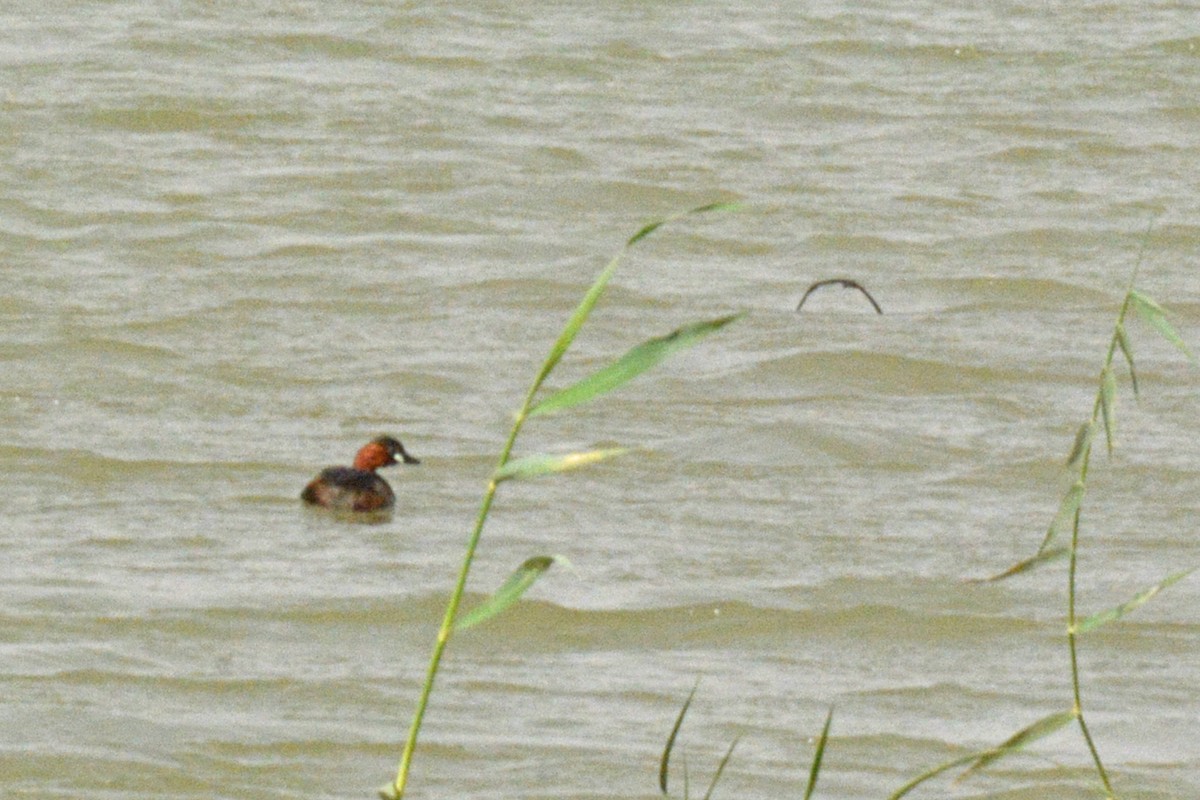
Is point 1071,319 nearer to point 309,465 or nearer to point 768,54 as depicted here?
point 309,465

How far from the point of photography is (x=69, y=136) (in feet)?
42.4

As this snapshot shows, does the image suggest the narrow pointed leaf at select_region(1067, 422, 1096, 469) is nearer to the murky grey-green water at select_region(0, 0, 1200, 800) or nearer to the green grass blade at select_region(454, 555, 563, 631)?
the green grass blade at select_region(454, 555, 563, 631)

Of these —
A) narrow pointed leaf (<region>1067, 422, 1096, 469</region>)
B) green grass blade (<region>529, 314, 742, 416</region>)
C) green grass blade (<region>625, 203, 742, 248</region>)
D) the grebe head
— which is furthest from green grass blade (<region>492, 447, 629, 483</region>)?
the grebe head

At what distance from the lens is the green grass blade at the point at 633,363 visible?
8.59 feet

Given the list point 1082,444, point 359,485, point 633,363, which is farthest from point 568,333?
point 359,485

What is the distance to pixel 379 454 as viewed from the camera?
7.80 meters

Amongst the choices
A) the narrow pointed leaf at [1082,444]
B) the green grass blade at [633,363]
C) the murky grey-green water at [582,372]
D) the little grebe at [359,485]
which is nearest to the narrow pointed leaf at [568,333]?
the green grass blade at [633,363]

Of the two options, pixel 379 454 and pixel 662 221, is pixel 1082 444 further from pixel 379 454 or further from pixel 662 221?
pixel 379 454

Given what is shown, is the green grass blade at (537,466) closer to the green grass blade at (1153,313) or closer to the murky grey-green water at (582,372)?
the green grass blade at (1153,313)

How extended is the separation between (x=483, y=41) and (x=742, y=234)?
3.87m

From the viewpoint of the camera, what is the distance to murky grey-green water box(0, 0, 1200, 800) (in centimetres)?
573

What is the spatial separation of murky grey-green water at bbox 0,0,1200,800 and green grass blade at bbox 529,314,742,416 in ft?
8.38

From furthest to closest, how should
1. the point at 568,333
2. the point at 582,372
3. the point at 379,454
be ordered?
the point at 582,372
the point at 379,454
the point at 568,333

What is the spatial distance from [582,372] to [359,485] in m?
2.20
